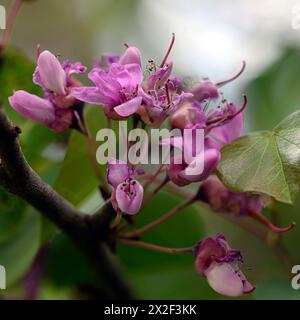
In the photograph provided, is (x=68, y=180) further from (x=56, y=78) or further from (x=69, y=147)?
(x=56, y=78)

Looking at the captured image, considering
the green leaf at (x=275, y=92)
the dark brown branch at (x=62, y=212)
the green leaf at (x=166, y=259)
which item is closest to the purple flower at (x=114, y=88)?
the dark brown branch at (x=62, y=212)

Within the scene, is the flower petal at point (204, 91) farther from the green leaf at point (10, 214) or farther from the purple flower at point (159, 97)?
the green leaf at point (10, 214)

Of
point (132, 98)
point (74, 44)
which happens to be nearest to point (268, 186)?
point (132, 98)

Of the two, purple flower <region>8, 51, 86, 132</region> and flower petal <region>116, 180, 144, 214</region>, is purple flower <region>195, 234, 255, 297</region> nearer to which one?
flower petal <region>116, 180, 144, 214</region>

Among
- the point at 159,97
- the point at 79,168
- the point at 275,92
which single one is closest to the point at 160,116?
the point at 159,97

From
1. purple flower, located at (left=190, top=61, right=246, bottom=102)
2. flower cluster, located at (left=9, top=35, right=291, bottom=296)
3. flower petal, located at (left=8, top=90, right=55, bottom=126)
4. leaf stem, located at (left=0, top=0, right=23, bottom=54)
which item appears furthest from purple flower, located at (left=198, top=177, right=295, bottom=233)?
leaf stem, located at (left=0, top=0, right=23, bottom=54)
